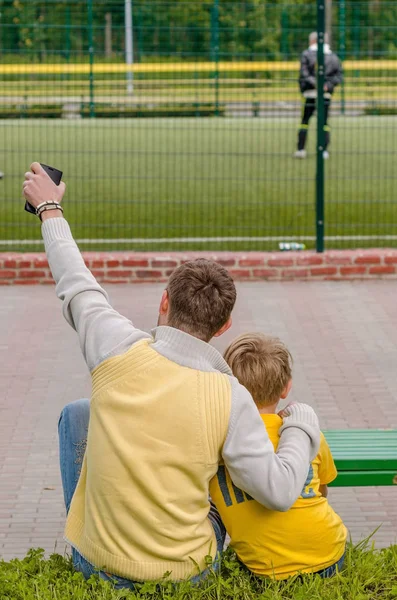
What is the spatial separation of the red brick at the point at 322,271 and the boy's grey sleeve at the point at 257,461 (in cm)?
624

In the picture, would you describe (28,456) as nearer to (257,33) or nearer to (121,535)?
(121,535)

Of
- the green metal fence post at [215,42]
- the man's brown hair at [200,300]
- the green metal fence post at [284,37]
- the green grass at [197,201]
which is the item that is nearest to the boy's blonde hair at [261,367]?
the man's brown hair at [200,300]

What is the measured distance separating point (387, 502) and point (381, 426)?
1.00m

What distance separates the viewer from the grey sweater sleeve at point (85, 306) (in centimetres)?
334

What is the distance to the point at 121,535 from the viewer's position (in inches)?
131

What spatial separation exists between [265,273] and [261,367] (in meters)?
5.96

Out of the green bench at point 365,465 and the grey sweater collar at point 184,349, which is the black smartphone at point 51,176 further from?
the green bench at point 365,465

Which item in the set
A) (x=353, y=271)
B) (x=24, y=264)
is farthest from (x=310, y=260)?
(x=24, y=264)

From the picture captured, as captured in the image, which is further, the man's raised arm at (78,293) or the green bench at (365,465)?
the green bench at (365,465)

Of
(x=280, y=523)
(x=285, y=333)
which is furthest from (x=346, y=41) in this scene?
(x=280, y=523)

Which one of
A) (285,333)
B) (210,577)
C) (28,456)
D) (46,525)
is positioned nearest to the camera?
(210,577)

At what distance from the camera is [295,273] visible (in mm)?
9570

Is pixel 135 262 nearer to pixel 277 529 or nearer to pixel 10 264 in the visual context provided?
pixel 10 264

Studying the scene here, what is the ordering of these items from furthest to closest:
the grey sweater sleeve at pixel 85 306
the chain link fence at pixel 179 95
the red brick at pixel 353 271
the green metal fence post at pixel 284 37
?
the green metal fence post at pixel 284 37, the chain link fence at pixel 179 95, the red brick at pixel 353 271, the grey sweater sleeve at pixel 85 306
